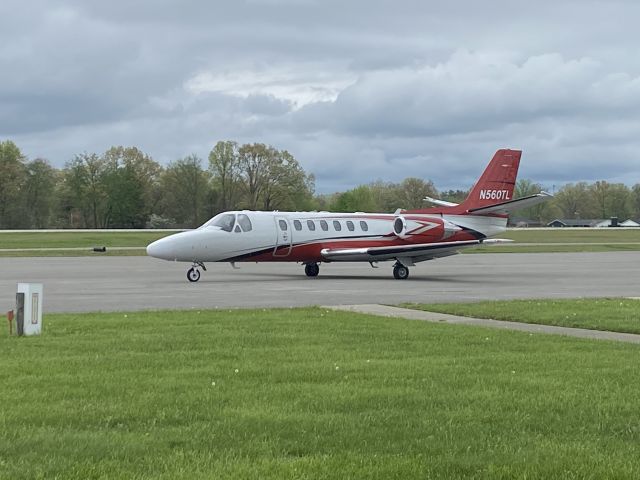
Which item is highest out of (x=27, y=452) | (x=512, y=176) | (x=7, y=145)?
(x=7, y=145)

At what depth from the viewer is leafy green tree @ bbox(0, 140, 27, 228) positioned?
11562 centimetres

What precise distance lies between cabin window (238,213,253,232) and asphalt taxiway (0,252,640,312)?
5.77 feet

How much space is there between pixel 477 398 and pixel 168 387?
9.76ft

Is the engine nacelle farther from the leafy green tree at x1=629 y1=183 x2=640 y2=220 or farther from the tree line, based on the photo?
the leafy green tree at x1=629 y1=183 x2=640 y2=220

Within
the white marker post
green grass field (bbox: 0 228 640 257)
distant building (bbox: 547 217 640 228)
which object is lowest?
the white marker post

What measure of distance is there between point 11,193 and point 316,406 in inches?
4541

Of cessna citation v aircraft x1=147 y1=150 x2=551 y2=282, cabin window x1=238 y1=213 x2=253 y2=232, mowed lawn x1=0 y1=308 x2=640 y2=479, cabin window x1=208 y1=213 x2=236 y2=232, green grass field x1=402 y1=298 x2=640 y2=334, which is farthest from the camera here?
cabin window x1=238 y1=213 x2=253 y2=232

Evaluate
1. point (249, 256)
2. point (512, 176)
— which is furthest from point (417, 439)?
point (512, 176)

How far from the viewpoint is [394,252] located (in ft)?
105

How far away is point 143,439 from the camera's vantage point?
6.74 m

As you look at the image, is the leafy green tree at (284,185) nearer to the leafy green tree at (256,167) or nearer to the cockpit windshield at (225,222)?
the leafy green tree at (256,167)

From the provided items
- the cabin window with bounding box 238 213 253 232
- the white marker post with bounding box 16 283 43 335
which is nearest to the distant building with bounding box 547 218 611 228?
the cabin window with bounding box 238 213 253 232

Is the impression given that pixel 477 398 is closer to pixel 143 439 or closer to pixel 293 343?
pixel 143 439

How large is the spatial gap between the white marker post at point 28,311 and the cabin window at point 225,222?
16.8 meters
